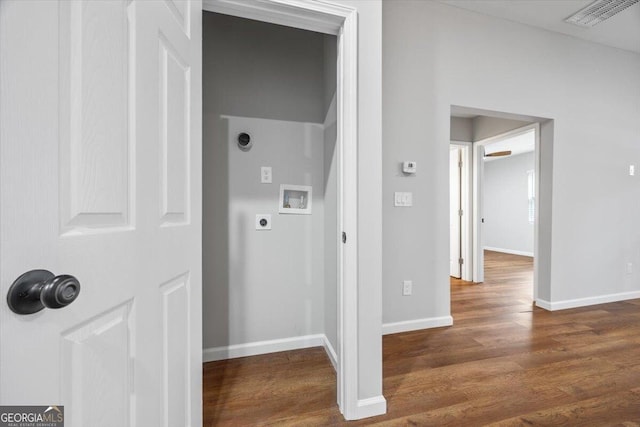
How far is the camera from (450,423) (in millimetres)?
1411

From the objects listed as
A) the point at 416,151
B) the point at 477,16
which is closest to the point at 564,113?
the point at 477,16

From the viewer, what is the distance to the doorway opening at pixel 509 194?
3074 mm

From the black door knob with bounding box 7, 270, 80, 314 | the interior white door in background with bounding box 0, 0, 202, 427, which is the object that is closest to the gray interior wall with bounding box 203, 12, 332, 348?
the interior white door in background with bounding box 0, 0, 202, 427

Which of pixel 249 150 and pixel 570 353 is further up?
pixel 249 150

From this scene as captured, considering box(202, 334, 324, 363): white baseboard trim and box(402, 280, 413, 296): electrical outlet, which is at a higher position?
box(402, 280, 413, 296): electrical outlet

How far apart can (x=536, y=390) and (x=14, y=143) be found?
97.7 inches

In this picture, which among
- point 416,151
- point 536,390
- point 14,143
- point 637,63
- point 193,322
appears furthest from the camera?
point 637,63

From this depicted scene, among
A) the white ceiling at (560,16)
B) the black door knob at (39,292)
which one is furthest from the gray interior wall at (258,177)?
the white ceiling at (560,16)

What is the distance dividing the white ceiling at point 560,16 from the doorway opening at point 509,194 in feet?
3.06

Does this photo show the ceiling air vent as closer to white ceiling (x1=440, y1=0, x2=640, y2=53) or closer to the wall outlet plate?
white ceiling (x1=440, y1=0, x2=640, y2=53)

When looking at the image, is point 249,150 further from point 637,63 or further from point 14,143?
point 637,63

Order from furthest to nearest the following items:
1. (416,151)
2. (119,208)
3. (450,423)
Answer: (416,151) → (450,423) → (119,208)

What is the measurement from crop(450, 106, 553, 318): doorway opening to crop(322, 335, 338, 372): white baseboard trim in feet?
7.91

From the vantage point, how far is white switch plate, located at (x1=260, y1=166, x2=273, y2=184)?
2.09 m
